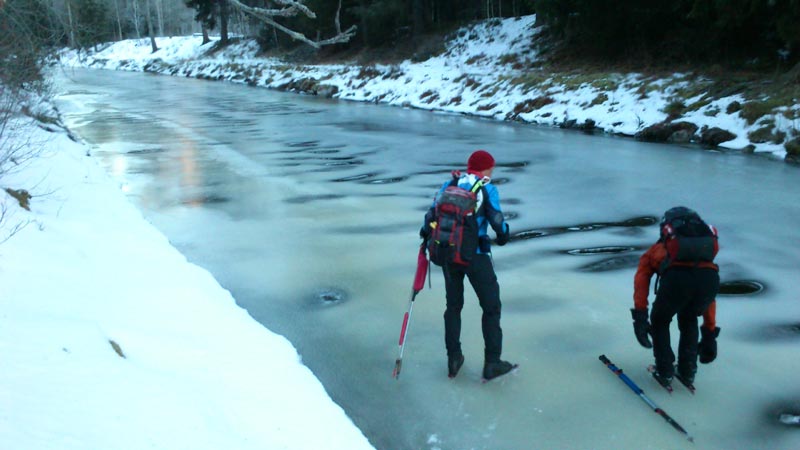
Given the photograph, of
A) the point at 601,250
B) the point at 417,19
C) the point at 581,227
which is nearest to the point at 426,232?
the point at 601,250

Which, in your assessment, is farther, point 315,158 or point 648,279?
point 315,158

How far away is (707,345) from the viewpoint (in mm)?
4395

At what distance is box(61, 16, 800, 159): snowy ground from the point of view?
15.9 metres

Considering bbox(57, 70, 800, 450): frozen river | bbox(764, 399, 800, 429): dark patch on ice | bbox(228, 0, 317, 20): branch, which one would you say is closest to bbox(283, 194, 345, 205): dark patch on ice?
bbox(57, 70, 800, 450): frozen river

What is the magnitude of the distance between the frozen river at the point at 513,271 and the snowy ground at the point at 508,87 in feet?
5.38

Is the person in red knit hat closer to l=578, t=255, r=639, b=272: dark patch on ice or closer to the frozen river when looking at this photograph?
the frozen river

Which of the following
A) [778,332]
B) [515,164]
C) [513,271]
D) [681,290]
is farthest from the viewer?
[515,164]

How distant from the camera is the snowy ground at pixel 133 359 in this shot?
3.20 meters

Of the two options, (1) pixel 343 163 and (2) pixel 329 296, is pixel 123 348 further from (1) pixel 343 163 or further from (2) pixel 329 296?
(1) pixel 343 163

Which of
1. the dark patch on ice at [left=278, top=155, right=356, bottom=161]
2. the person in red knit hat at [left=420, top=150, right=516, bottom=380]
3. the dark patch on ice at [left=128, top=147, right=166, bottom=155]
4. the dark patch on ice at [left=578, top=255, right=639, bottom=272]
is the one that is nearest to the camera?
the person in red knit hat at [left=420, top=150, right=516, bottom=380]

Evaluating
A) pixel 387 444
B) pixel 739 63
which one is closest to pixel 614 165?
pixel 739 63

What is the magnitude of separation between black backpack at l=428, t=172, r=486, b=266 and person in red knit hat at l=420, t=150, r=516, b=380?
1 centimetres

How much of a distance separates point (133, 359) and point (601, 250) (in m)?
5.63

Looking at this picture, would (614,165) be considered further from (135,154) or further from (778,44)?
(135,154)
